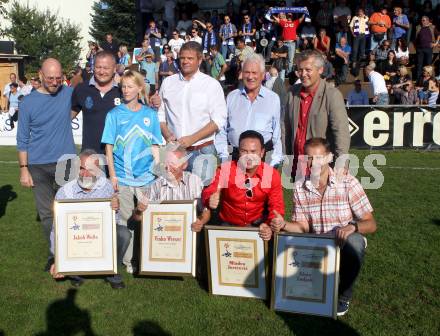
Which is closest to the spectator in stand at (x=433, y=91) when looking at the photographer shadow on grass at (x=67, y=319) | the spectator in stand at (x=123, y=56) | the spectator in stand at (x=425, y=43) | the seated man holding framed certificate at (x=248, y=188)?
the spectator in stand at (x=425, y=43)

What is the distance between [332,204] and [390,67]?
43.4 feet

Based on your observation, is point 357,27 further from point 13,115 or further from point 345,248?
point 345,248

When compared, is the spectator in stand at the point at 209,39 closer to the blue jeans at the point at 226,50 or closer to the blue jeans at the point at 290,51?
the blue jeans at the point at 226,50

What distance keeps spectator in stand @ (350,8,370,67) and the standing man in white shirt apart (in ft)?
43.2

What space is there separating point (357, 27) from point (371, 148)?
563cm

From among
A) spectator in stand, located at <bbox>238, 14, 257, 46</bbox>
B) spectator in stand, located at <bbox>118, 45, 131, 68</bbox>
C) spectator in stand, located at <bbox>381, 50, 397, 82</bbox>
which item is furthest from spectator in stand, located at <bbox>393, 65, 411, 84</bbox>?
spectator in stand, located at <bbox>118, 45, 131, 68</bbox>

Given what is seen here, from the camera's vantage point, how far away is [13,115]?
680 inches

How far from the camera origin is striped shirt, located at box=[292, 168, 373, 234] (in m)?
4.25

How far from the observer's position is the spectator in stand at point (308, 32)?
17.7 m

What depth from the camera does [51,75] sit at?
505cm

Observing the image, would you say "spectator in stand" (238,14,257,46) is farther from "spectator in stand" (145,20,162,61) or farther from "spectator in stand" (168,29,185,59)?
"spectator in stand" (145,20,162,61)

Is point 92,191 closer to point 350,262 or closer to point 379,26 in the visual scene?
point 350,262

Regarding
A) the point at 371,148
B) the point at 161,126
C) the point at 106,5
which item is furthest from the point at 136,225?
the point at 106,5

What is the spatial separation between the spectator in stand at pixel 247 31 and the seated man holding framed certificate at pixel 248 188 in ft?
46.6
